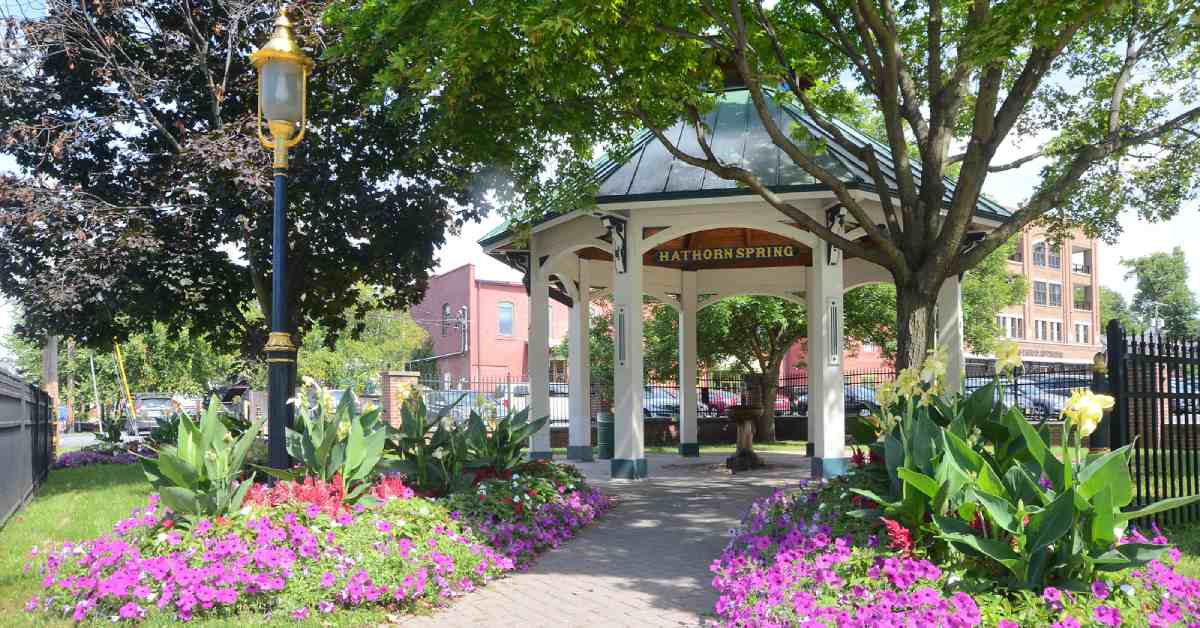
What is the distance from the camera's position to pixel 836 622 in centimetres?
490

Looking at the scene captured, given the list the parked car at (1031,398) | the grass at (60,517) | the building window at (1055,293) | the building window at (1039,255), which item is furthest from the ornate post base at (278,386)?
the building window at (1055,293)

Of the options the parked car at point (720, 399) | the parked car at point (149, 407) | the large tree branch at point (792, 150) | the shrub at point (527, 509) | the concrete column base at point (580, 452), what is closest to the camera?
the shrub at point (527, 509)

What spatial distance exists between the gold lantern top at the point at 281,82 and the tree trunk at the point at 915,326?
5652mm

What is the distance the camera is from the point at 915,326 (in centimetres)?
859

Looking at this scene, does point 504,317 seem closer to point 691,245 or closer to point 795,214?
point 691,245

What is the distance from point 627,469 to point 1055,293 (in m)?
60.4

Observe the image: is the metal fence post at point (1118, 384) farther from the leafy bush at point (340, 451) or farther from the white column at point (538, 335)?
the white column at point (538, 335)

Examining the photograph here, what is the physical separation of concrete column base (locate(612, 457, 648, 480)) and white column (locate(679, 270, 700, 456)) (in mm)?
5118

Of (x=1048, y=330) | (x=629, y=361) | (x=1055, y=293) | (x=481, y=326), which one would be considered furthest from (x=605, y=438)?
(x=1055, y=293)

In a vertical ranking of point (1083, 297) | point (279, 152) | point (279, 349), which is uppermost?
point (1083, 297)

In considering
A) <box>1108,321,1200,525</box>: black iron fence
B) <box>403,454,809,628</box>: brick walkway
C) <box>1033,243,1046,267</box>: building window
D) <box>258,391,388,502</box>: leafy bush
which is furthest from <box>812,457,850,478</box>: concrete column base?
<box>1033,243,1046,267</box>: building window

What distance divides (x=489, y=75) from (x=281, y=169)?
2723 mm

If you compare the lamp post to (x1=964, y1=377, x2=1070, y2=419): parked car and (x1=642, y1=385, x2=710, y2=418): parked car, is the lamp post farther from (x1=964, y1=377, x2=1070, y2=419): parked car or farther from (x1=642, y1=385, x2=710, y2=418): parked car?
(x1=642, y1=385, x2=710, y2=418): parked car

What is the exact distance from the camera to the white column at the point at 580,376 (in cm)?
A: 1686
